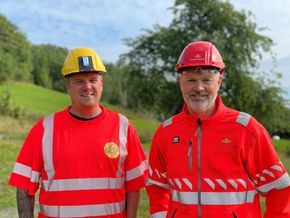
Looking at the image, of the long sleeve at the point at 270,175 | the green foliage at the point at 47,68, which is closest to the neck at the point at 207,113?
the long sleeve at the point at 270,175

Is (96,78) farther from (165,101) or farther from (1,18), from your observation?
(1,18)

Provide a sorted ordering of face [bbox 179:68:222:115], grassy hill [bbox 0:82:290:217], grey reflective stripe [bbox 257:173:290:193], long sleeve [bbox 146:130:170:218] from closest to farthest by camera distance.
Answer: grey reflective stripe [bbox 257:173:290:193] < face [bbox 179:68:222:115] < long sleeve [bbox 146:130:170:218] < grassy hill [bbox 0:82:290:217]

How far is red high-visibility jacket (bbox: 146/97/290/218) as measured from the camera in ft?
8.34

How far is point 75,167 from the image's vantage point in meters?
2.97

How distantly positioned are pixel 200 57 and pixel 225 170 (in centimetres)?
75

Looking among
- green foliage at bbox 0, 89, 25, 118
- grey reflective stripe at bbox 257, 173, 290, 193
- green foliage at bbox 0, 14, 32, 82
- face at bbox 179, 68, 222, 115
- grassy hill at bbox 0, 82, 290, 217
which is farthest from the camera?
green foliage at bbox 0, 14, 32, 82

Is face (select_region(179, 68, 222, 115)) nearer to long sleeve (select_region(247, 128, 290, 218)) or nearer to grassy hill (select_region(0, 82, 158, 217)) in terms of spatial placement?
long sleeve (select_region(247, 128, 290, 218))

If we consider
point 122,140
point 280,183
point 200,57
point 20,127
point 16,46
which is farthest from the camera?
point 16,46

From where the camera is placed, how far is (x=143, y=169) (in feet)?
10.6

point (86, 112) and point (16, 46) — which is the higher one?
point (16, 46)

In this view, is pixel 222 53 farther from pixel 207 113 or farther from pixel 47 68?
pixel 47 68

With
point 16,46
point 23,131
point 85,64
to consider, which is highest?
point 16,46

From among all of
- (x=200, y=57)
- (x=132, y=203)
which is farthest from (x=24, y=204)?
(x=200, y=57)

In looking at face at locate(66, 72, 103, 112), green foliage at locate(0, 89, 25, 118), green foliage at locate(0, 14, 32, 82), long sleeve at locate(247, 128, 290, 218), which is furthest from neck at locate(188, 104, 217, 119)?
green foliage at locate(0, 14, 32, 82)
